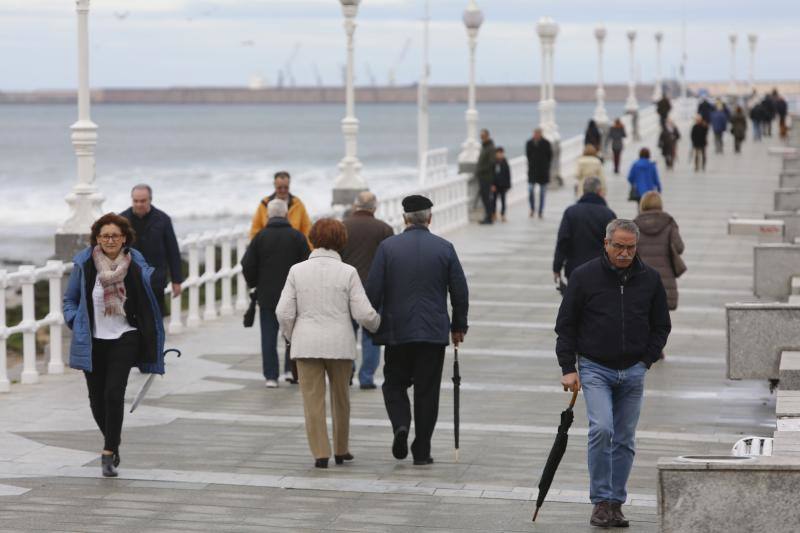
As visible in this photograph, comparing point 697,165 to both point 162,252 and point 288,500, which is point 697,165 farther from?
point 288,500

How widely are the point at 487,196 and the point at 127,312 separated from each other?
19068mm

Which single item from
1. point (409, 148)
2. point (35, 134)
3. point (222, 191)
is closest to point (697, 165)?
point (222, 191)

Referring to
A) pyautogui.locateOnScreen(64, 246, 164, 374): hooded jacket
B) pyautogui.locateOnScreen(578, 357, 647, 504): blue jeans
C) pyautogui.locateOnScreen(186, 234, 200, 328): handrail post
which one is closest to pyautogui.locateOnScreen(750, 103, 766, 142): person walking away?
pyautogui.locateOnScreen(186, 234, 200, 328): handrail post

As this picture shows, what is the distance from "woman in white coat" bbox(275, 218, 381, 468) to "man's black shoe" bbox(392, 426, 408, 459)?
422mm

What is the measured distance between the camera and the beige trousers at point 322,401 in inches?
381

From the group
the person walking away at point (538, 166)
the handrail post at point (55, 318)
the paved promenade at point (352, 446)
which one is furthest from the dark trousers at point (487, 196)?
the handrail post at point (55, 318)

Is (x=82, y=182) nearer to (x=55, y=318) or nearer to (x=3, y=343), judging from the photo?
(x=55, y=318)

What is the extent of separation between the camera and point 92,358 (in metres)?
9.37

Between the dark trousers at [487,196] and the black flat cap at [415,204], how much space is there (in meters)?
18.2

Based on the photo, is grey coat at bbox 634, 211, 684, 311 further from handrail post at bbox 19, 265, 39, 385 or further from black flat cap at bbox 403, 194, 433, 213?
handrail post at bbox 19, 265, 39, 385

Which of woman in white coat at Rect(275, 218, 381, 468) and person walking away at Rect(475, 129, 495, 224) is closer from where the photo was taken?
woman in white coat at Rect(275, 218, 381, 468)

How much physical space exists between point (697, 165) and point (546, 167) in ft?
39.6

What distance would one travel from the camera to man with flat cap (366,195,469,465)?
9.73 meters

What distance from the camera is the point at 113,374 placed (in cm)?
937
